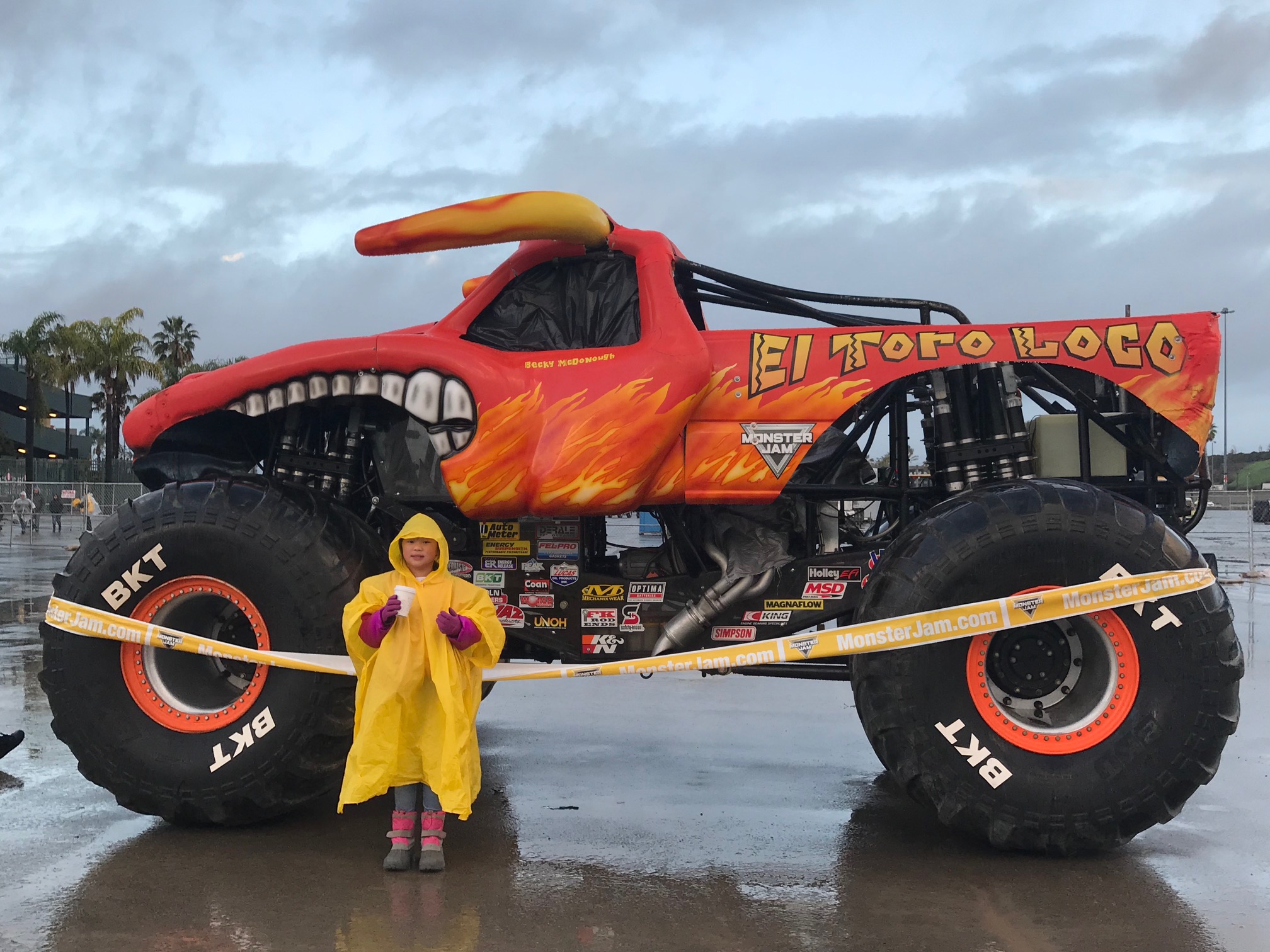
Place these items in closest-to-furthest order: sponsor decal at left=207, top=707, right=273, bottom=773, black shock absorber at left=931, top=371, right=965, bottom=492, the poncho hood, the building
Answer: the poncho hood
sponsor decal at left=207, top=707, right=273, bottom=773
black shock absorber at left=931, top=371, right=965, bottom=492
the building

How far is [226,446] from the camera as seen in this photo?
18.5ft

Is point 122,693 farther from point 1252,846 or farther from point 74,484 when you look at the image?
point 74,484

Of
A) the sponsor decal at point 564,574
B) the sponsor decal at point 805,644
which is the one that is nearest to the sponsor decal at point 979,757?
the sponsor decal at point 805,644

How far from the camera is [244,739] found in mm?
4766

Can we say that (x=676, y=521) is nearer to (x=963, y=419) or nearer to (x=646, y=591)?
(x=646, y=591)

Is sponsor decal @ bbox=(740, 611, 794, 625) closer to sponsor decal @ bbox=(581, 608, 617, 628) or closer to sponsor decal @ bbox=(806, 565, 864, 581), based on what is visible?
sponsor decal @ bbox=(806, 565, 864, 581)

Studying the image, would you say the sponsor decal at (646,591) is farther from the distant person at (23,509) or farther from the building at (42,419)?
the building at (42,419)

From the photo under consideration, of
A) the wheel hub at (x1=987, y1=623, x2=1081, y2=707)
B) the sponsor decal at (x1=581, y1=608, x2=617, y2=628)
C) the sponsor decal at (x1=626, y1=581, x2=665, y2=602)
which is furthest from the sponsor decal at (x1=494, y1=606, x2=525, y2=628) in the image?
the wheel hub at (x1=987, y1=623, x2=1081, y2=707)

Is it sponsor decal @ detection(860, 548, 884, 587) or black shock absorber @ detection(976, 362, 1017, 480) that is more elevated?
black shock absorber @ detection(976, 362, 1017, 480)

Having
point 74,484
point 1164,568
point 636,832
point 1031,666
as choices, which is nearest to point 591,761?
point 636,832

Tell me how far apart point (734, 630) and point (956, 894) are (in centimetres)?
150

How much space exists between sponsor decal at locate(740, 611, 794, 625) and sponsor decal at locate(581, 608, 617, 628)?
573 mm

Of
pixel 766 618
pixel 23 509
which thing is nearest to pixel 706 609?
pixel 766 618

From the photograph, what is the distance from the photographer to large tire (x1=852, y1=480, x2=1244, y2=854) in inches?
170
